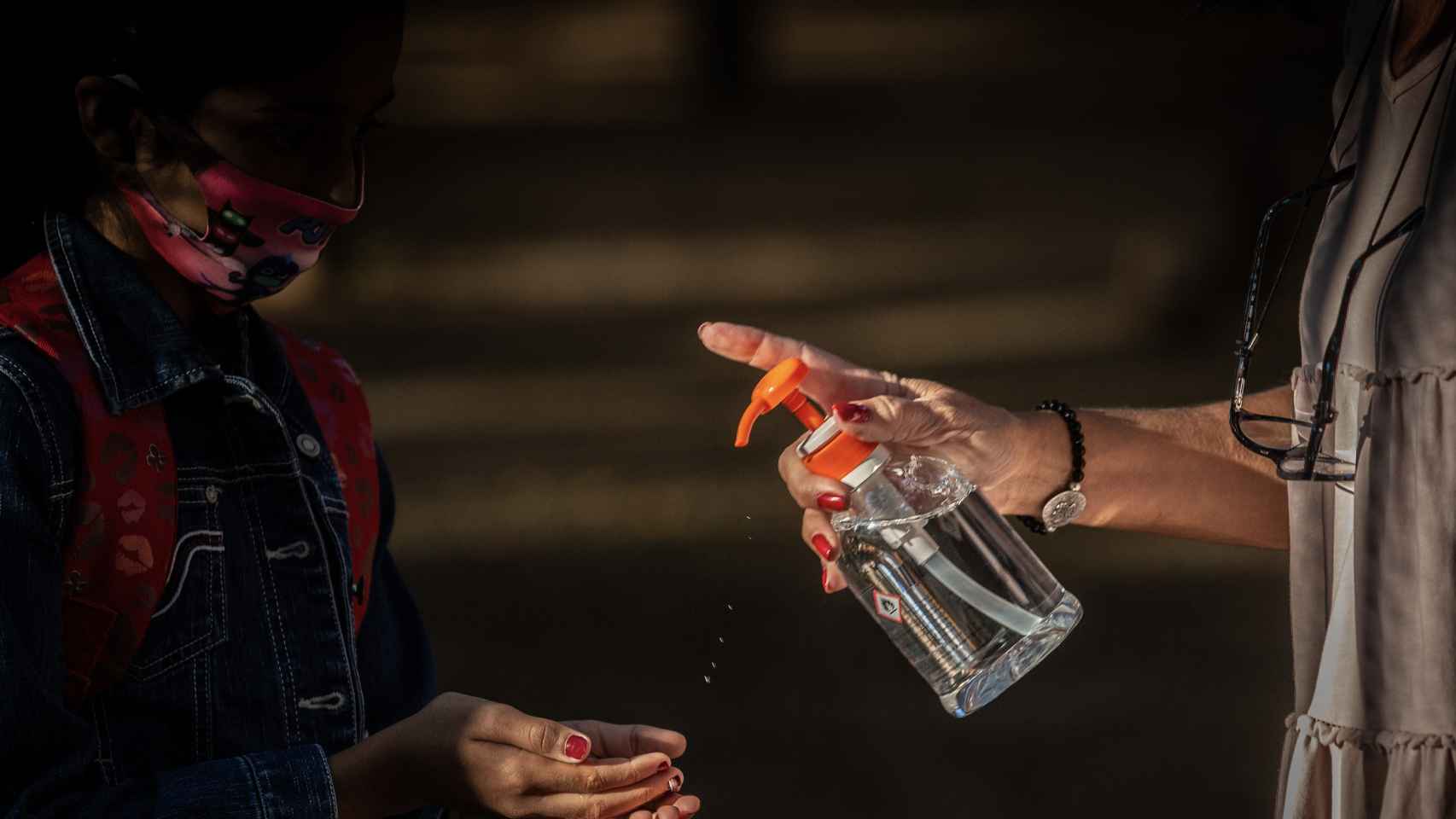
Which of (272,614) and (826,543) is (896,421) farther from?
(272,614)

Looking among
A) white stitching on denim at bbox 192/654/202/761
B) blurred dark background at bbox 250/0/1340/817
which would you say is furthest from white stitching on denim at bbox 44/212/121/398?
blurred dark background at bbox 250/0/1340/817

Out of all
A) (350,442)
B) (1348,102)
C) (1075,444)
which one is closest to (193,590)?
(350,442)

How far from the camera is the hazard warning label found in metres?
1.10

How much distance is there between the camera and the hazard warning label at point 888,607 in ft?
3.62

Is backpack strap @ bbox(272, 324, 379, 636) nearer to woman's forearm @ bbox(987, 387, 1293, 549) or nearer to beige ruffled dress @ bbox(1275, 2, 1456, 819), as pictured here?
woman's forearm @ bbox(987, 387, 1293, 549)

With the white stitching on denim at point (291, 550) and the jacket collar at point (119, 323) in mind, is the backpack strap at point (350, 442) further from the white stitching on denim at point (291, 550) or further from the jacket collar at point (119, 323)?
the jacket collar at point (119, 323)

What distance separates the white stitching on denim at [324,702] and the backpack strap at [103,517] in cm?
16

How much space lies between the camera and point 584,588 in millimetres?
2307

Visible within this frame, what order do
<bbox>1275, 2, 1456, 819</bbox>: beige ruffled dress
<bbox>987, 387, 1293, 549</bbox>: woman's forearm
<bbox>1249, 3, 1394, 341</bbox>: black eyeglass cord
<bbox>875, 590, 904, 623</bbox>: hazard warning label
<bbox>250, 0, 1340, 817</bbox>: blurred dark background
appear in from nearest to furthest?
1. <bbox>1275, 2, 1456, 819</bbox>: beige ruffled dress
2. <bbox>1249, 3, 1394, 341</bbox>: black eyeglass cord
3. <bbox>875, 590, 904, 623</bbox>: hazard warning label
4. <bbox>987, 387, 1293, 549</bbox>: woman's forearm
5. <bbox>250, 0, 1340, 817</bbox>: blurred dark background

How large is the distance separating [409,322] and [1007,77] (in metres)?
1.07

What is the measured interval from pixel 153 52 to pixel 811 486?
61cm

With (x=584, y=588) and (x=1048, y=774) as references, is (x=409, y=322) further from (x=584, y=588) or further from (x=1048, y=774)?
(x=1048, y=774)

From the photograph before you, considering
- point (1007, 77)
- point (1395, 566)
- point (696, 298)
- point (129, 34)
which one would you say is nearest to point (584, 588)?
point (696, 298)

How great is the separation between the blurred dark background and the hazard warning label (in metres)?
1.17
